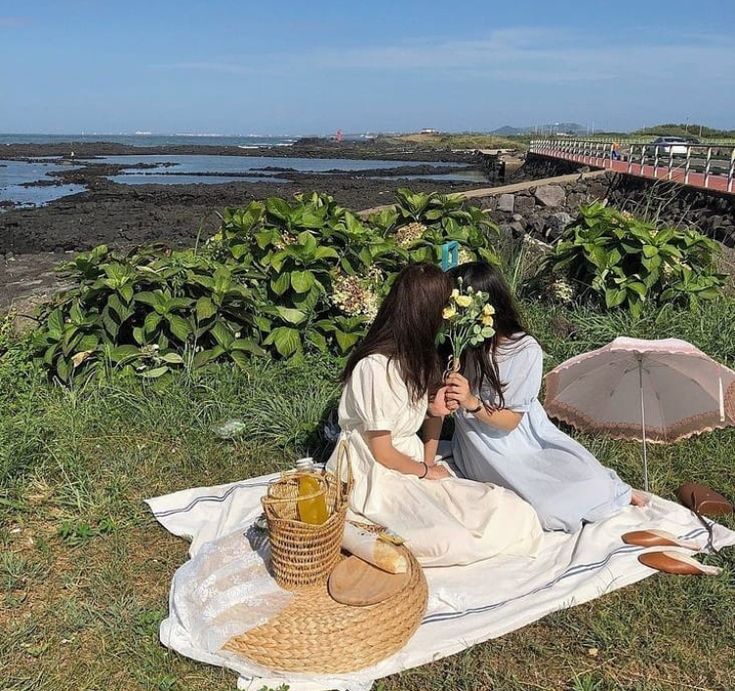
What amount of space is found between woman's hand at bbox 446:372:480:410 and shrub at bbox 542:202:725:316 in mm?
3196

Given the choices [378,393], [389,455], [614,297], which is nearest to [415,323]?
[378,393]

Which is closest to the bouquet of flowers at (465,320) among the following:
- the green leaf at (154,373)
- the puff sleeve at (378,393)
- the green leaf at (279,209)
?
the puff sleeve at (378,393)

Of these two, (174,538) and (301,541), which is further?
(174,538)

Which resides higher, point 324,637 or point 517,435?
point 517,435

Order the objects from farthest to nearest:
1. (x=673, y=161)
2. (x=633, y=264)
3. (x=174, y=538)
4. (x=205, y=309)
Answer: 1. (x=673, y=161)
2. (x=633, y=264)
3. (x=205, y=309)
4. (x=174, y=538)

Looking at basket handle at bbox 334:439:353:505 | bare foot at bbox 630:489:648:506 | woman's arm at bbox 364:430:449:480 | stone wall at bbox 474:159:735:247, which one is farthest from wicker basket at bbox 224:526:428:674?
stone wall at bbox 474:159:735:247

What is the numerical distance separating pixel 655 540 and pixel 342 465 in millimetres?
1531

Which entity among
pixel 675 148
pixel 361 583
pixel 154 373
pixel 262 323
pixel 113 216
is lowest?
pixel 113 216

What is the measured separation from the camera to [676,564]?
11.4 feet

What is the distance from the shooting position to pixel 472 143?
335 ft

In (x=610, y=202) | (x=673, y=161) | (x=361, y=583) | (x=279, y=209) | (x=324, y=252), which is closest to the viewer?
(x=361, y=583)

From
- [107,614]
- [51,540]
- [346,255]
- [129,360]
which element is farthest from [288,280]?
[107,614]

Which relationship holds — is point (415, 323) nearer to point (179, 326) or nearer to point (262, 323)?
point (262, 323)

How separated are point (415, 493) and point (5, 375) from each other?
125 inches
